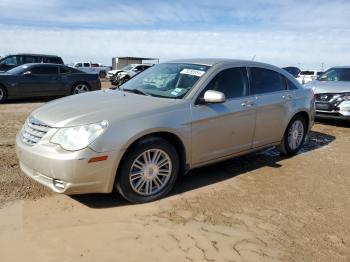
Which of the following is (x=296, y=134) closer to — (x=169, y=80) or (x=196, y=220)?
(x=169, y=80)

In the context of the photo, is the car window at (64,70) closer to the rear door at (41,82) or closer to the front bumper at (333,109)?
the rear door at (41,82)

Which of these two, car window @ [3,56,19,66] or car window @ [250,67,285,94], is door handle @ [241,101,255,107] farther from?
car window @ [3,56,19,66]

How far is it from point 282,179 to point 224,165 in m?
0.90

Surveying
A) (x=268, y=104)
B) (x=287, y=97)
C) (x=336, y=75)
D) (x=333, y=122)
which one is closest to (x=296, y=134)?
(x=287, y=97)

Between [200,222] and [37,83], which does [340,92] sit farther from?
[37,83]

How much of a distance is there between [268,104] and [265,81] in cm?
40

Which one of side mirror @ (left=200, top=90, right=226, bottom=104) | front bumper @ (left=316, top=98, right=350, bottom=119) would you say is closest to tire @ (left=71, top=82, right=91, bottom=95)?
front bumper @ (left=316, top=98, right=350, bottom=119)

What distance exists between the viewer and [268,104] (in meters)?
5.88

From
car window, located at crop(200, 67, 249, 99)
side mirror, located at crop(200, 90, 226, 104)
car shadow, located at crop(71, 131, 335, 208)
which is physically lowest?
car shadow, located at crop(71, 131, 335, 208)

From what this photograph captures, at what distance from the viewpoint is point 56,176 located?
13.2ft

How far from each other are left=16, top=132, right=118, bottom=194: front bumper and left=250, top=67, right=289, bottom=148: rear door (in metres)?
2.48

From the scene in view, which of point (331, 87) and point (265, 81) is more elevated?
point (265, 81)

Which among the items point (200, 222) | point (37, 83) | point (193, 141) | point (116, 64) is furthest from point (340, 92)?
point (116, 64)

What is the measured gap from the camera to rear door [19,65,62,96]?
43.9 feet
